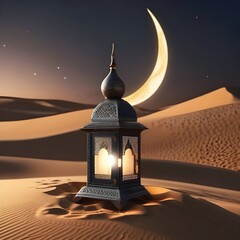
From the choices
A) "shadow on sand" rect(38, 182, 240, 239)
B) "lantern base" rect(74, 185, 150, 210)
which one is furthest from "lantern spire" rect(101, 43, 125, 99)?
"shadow on sand" rect(38, 182, 240, 239)

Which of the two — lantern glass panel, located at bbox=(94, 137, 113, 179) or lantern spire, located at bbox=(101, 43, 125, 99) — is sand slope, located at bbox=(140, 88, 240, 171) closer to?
lantern glass panel, located at bbox=(94, 137, 113, 179)

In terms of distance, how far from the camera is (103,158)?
9.98 m

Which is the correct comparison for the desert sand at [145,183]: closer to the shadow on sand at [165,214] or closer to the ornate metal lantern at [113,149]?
the shadow on sand at [165,214]

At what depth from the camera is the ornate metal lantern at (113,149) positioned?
9.32 metres

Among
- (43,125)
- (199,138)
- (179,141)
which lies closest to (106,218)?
(179,141)

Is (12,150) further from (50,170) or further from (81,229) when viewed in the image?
(81,229)

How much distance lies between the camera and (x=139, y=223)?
805 cm

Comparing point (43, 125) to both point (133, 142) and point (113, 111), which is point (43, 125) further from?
point (113, 111)

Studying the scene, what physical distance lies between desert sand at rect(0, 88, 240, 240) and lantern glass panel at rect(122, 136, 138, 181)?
2.16ft

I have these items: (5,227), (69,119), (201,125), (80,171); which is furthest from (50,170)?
(69,119)

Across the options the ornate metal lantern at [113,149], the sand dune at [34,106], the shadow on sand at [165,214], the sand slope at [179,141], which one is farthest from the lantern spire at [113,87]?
the sand dune at [34,106]

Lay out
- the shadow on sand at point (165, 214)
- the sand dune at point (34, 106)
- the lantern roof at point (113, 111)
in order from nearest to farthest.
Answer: the shadow on sand at point (165, 214) < the lantern roof at point (113, 111) < the sand dune at point (34, 106)

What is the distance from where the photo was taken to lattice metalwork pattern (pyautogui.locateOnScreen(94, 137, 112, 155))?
9.48m

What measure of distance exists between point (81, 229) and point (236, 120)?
26208 mm
